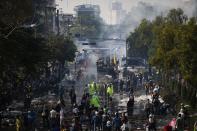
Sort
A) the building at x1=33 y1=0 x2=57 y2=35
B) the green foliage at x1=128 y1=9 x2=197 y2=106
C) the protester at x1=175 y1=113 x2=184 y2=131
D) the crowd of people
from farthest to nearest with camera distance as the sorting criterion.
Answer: the building at x1=33 y1=0 x2=57 y2=35 < the green foliage at x1=128 y1=9 x2=197 y2=106 < the protester at x1=175 y1=113 x2=184 y2=131 < the crowd of people

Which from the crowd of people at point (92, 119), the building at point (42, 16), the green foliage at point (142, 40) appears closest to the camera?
the crowd of people at point (92, 119)

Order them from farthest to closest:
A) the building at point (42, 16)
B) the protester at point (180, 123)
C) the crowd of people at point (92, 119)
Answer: the building at point (42, 16), the protester at point (180, 123), the crowd of people at point (92, 119)

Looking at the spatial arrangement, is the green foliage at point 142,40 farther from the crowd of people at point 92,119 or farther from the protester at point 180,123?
the protester at point 180,123

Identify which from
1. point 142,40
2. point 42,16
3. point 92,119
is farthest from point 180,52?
point 142,40

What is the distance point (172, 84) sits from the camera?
5225 cm

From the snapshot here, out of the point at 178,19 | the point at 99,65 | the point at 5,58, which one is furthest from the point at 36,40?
the point at 99,65

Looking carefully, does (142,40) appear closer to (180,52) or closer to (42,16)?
(42,16)

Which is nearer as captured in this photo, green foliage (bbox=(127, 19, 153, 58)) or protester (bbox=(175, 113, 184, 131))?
protester (bbox=(175, 113, 184, 131))

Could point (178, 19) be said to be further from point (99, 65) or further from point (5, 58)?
point (5, 58)

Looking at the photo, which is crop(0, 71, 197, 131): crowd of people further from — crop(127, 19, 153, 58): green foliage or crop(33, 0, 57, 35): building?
crop(127, 19, 153, 58): green foliage

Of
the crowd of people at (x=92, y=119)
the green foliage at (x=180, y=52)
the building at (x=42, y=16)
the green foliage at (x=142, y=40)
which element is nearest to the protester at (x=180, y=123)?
the crowd of people at (x=92, y=119)

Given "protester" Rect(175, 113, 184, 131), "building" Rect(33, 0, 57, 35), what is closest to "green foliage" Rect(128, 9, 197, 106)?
"protester" Rect(175, 113, 184, 131)

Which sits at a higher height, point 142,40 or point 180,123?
point 180,123

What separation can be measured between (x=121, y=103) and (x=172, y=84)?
7.98 metres
